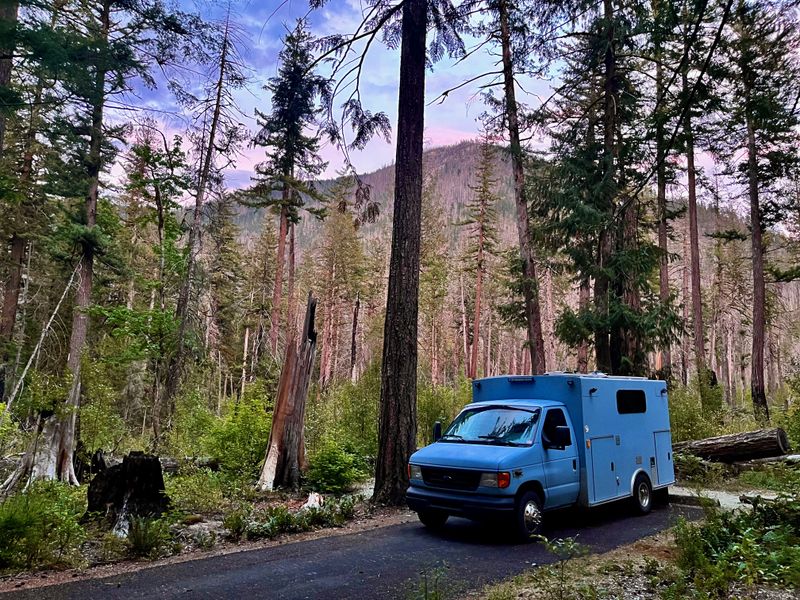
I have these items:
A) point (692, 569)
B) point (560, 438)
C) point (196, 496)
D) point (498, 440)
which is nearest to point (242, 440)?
point (196, 496)

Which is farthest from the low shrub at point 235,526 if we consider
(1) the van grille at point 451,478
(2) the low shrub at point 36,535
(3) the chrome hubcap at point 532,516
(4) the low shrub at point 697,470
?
(4) the low shrub at point 697,470

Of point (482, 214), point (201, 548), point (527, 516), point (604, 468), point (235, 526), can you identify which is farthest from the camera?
point (482, 214)

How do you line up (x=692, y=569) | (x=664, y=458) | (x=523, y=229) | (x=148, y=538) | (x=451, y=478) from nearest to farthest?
(x=692, y=569), (x=148, y=538), (x=451, y=478), (x=664, y=458), (x=523, y=229)

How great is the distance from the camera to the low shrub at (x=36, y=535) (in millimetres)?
5742

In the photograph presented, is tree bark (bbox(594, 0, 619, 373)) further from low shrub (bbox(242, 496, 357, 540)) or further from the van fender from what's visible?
low shrub (bbox(242, 496, 357, 540))

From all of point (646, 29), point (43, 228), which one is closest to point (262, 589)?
point (646, 29)

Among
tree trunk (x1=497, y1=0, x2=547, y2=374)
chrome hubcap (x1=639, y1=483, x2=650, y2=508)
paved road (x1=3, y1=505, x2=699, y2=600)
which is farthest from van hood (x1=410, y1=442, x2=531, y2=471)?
tree trunk (x1=497, y1=0, x2=547, y2=374)

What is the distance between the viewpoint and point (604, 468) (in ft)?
28.0

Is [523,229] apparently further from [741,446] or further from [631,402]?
[741,446]

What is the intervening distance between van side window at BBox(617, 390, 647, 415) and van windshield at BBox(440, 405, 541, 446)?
2100 millimetres

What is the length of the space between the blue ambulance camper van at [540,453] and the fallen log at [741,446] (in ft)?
14.7

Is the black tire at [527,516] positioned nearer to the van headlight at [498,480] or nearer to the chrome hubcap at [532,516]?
the chrome hubcap at [532,516]

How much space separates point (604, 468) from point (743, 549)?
4.07m

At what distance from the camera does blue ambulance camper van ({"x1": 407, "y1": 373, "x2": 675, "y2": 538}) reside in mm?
7281
